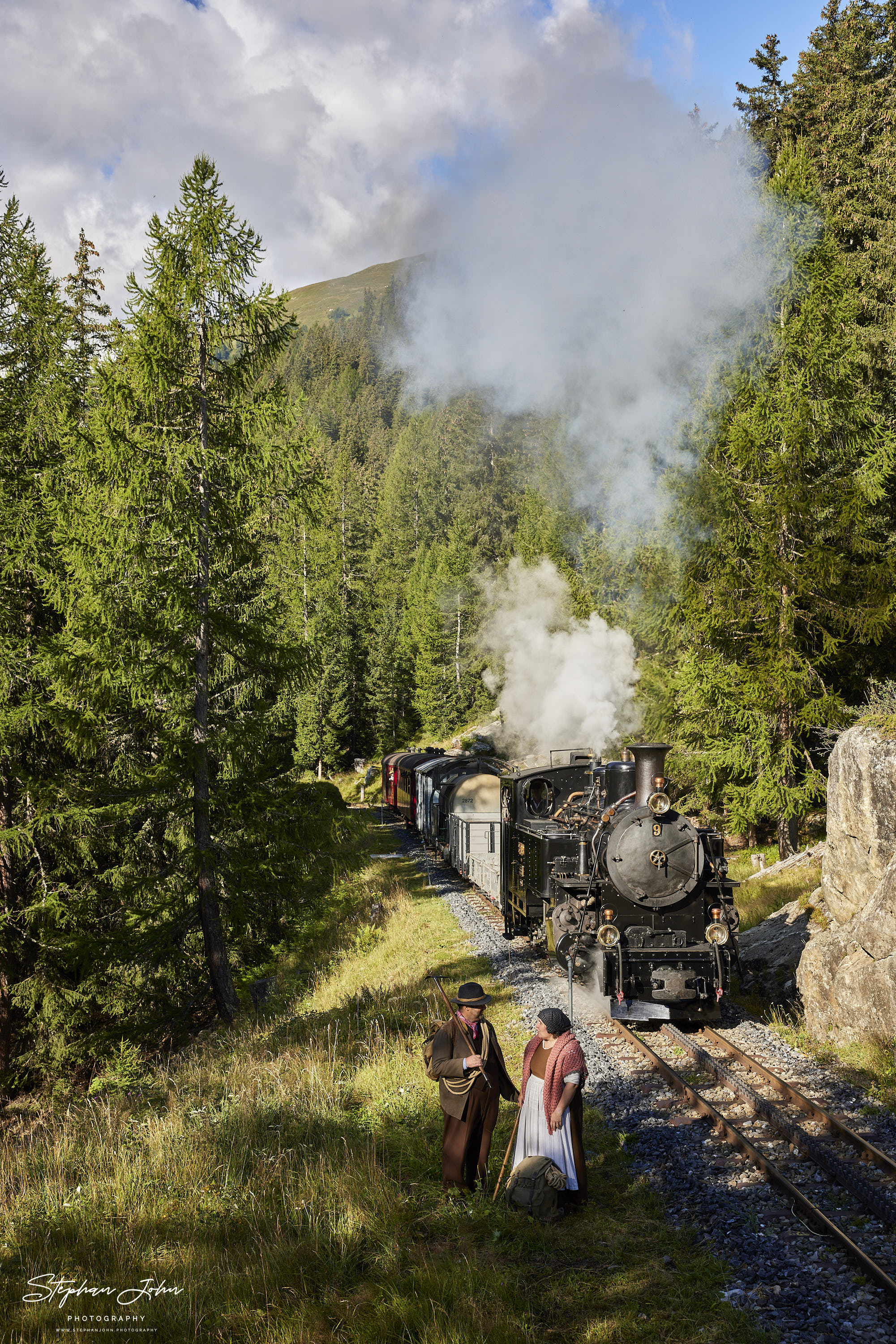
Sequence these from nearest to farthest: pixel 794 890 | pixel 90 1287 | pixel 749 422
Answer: pixel 90 1287
pixel 794 890
pixel 749 422

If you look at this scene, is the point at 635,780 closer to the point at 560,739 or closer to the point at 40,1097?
the point at 40,1097

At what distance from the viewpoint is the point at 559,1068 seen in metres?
5.73

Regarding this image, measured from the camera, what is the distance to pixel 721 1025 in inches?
410

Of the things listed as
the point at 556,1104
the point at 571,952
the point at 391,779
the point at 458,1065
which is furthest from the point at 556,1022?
the point at 391,779

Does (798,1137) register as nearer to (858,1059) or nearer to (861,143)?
(858,1059)

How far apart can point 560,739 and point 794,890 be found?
27.5 feet

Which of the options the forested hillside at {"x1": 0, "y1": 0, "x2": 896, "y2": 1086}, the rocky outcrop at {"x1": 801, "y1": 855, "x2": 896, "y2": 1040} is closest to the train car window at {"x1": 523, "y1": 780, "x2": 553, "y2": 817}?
the forested hillside at {"x1": 0, "y1": 0, "x2": 896, "y2": 1086}

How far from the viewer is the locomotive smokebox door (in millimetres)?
10344

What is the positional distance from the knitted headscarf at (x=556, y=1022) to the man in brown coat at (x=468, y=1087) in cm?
47

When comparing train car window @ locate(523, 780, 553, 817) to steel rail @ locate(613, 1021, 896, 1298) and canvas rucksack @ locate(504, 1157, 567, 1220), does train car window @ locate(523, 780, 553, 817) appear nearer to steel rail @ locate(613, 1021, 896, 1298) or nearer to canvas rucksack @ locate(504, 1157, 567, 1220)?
steel rail @ locate(613, 1021, 896, 1298)

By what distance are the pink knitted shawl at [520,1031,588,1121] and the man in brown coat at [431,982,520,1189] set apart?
403 mm

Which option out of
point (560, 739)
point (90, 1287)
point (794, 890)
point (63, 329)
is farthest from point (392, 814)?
point (90, 1287)

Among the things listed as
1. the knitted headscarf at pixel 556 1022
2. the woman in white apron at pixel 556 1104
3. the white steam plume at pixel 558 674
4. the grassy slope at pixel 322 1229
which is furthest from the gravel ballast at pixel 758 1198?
the white steam plume at pixel 558 674

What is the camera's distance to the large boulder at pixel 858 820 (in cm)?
1047
